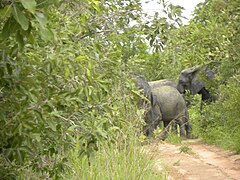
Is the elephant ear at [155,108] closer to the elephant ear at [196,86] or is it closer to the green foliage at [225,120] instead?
the green foliage at [225,120]

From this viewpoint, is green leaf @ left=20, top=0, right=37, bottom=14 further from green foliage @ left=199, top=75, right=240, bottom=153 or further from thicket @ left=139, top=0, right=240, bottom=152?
green foliage @ left=199, top=75, right=240, bottom=153

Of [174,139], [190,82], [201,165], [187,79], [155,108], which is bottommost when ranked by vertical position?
[201,165]

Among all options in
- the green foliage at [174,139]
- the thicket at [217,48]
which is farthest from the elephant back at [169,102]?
the thicket at [217,48]

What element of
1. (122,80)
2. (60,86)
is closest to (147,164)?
(122,80)

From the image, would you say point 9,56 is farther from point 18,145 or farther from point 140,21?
point 140,21

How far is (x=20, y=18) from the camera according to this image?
1.33 meters

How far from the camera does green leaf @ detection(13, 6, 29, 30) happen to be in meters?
1.32

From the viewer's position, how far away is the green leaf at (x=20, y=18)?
1.32 meters

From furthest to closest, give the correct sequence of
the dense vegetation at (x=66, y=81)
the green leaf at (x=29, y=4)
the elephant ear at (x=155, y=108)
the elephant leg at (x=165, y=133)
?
the elephant ear at (x=155, y=108) → the elephant leg at (x=165, y=133) → the dense vegetation at (x=66, y=81) → the green leaf at (x=29, y=4)

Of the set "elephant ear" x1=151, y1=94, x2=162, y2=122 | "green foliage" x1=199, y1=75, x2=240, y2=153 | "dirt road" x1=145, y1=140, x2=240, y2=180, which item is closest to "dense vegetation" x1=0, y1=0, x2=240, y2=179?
"dirt road" x1=145, y1=140, x2=240, y2=180

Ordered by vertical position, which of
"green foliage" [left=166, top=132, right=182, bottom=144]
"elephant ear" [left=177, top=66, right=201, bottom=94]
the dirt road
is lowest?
the dirt road

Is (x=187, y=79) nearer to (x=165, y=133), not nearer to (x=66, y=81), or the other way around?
(x=165, y=133)

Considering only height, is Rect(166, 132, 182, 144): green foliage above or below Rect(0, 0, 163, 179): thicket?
below

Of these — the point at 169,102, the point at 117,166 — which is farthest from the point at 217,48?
the point at 169,102
